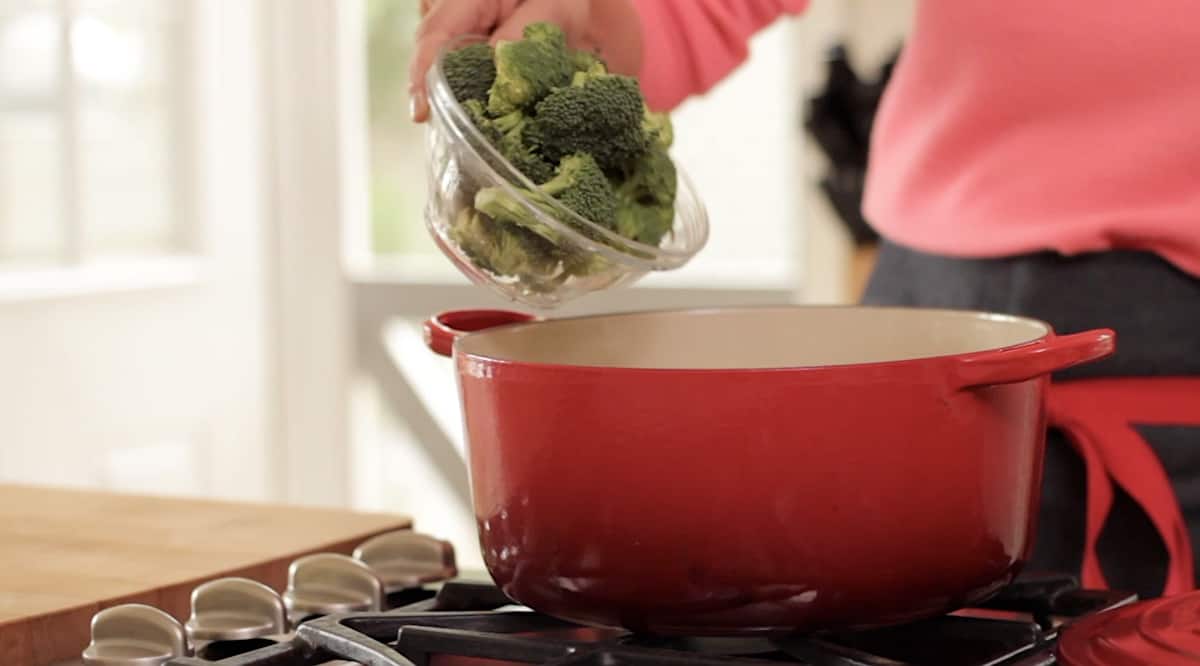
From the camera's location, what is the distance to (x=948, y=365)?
0.52 metres

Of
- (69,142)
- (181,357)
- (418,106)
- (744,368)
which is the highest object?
(69,142)

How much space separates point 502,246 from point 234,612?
7.0 inches

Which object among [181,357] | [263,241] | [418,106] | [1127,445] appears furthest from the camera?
[263,241]

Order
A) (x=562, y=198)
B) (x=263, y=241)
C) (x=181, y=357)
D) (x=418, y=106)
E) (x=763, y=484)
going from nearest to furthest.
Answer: (x=763, y=484), (x=562, y=198), (x=418, y=106), (x=181, y=357), (x=263, y=241)

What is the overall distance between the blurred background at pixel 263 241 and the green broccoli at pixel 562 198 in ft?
5.78

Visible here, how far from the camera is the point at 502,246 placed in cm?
65

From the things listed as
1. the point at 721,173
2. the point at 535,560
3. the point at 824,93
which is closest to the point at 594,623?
the point at 535,560

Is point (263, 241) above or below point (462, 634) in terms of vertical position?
above

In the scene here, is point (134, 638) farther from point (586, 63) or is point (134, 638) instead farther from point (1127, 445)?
point (1127, 445)

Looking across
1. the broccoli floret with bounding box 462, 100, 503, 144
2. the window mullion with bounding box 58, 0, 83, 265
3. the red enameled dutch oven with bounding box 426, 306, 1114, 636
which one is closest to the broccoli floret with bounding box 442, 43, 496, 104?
the broccoli floret with bounding box 462, 100, 503, 144

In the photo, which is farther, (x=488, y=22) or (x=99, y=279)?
(x=99, y=279)

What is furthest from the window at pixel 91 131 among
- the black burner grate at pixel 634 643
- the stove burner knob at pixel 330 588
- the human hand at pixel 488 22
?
the black burner grate at pixel 634 643

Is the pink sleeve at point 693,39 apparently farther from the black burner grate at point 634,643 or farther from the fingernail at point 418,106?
the black burner grate at point 634,643

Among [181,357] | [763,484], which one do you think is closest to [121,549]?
[763,484]
